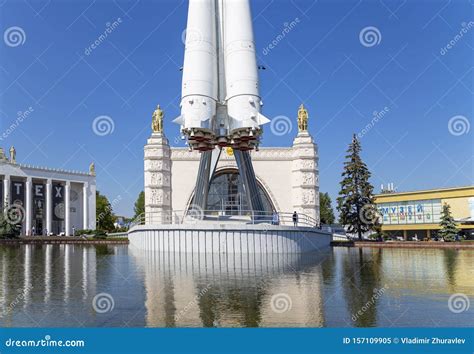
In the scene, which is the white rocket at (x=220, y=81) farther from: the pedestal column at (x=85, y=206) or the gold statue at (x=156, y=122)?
the pedestal column at (x=85, y=206)

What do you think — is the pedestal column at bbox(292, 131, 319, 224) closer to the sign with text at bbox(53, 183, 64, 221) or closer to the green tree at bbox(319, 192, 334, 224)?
the green tree at bbox(319, 192, 334, 224)

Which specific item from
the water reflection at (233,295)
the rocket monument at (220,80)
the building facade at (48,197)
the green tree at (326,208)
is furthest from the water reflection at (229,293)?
the green tree at (326,208)

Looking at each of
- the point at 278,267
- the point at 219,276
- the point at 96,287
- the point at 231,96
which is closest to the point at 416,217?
the point at 231,96

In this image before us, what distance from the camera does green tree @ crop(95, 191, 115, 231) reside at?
7295cm

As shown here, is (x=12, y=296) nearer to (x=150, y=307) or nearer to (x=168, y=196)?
(x=150, y=307)

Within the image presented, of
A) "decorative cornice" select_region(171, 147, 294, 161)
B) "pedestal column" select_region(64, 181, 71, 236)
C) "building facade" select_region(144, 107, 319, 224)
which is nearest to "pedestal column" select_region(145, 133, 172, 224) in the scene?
"building facade" select_region(144, 107, 319, 224)

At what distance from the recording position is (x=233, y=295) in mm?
11461

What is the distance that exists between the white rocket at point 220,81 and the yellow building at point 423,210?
96.5ft

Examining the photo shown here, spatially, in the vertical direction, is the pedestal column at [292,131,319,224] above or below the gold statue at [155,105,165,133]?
below

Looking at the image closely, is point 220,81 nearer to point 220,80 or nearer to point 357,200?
point 220,80

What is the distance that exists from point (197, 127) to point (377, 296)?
700 inches

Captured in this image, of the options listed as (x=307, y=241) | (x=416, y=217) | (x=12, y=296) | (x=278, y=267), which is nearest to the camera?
(x=12, y=296)

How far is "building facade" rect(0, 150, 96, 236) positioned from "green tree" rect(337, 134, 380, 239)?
3742cm

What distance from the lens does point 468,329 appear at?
7.29 meters
